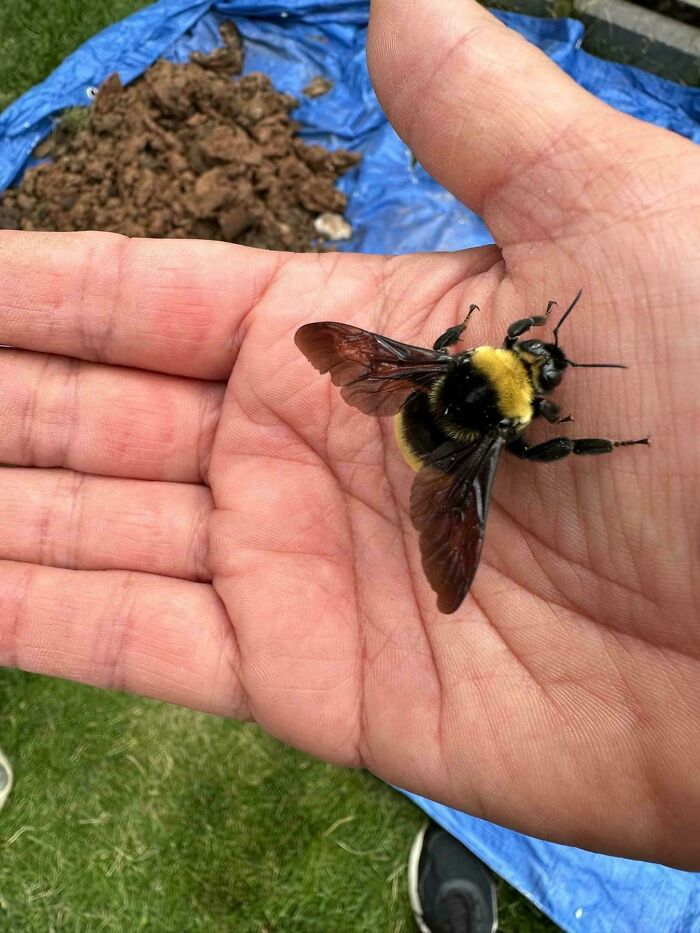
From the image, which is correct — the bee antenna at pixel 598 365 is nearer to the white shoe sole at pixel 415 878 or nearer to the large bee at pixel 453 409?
the large bee at pixel 453 409

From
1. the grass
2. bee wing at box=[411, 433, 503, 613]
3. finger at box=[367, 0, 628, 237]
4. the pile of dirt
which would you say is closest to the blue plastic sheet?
the pile of dirt

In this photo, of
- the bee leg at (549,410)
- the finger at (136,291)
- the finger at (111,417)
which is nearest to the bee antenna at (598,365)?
the bee leg at (549,410)

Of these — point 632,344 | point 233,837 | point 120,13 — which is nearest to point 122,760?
point 233,837

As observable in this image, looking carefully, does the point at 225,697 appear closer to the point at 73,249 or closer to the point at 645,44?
the point at 73,249

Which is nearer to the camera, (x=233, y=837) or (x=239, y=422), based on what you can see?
(x=239, y=422)

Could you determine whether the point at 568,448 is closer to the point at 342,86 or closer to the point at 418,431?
the point at 418,431
